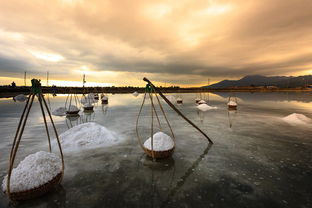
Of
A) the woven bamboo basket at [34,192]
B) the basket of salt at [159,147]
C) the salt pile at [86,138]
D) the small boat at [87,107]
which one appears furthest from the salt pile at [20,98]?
the basket of salt at [159,147]

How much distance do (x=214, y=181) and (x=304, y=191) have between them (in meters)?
2.64

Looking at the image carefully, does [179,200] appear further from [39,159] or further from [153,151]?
[39,159]

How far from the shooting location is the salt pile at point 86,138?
7785 millimetres

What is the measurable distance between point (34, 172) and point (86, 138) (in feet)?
14.1

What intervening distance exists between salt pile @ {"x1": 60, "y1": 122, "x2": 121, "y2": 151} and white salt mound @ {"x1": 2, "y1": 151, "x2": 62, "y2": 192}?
334 cm

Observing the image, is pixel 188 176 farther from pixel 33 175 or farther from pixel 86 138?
pixel 86 138

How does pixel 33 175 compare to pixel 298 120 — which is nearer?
pixel 33 175

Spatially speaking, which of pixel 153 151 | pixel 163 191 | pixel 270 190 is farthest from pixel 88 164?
pixel 270 190

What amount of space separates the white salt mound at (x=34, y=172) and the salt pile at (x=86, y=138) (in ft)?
10.9

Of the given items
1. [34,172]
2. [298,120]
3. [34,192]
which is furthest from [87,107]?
[298,120]

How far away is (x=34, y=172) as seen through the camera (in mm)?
3971

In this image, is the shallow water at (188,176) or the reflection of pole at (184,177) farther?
the reflection of pole at (184,177)

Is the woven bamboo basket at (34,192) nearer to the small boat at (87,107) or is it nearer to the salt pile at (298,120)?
the small boat at (87,107)

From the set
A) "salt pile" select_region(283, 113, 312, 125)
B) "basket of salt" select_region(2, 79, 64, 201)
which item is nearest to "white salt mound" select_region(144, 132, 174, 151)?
"basket of salt" select_region(2, 79, 64, 201)
